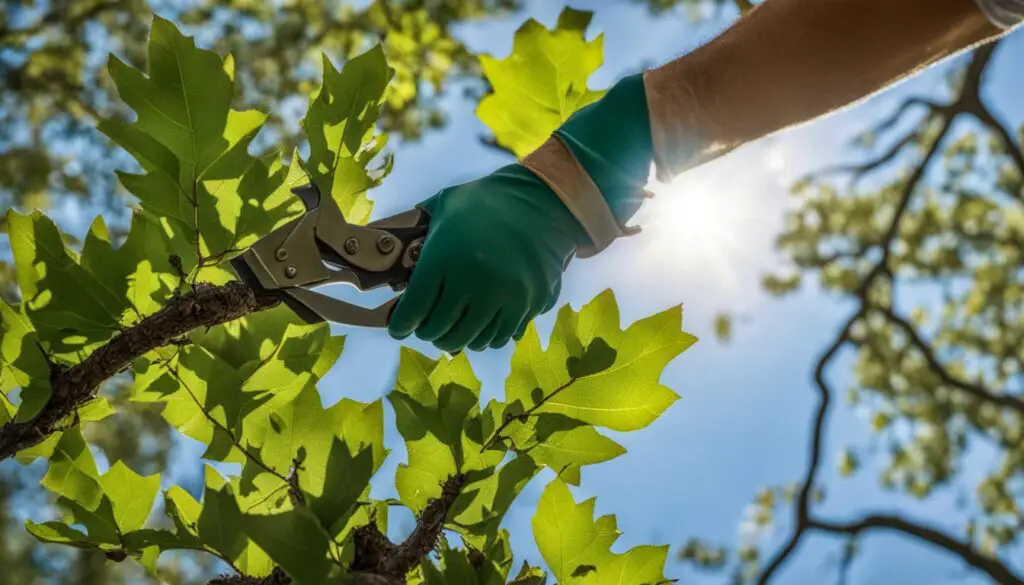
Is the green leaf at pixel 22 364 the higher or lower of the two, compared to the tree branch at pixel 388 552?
higher

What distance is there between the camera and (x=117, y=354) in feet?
2.92

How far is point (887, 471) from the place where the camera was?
7.79 metres

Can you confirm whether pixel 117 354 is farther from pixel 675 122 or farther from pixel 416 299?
pixel 675 122

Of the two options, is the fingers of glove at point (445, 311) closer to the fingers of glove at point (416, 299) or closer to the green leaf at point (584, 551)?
the fingers of glove at point (416, 299)

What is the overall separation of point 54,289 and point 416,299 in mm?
495

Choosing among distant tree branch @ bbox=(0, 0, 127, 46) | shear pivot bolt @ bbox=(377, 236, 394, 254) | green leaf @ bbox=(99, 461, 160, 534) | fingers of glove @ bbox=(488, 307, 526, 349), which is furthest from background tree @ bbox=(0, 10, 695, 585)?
distant tree branch @ bbox=(0, 0, 127, 46)

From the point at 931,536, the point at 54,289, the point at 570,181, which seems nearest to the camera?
the point at 54,289

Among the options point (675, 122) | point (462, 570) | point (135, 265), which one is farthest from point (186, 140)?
point (675, 122)

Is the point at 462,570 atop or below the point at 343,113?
below

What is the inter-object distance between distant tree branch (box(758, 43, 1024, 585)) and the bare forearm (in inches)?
155

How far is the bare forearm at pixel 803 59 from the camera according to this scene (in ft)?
4.02

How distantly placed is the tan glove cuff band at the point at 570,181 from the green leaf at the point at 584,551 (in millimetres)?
589

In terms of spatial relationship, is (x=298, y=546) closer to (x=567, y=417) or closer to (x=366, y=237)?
(x=567, y=417)

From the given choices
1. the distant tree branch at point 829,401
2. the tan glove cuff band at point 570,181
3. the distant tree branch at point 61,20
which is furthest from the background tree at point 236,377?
the distant tree branch at point 61,20
